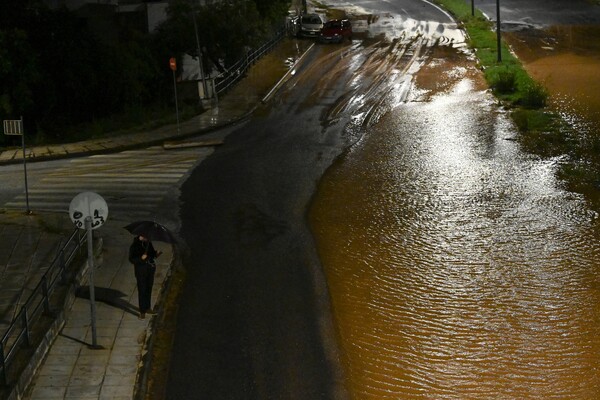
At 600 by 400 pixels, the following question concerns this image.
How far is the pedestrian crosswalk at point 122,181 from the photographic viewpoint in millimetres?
23859

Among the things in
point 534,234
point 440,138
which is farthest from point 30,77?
point 534,234

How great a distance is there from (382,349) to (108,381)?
172 inches

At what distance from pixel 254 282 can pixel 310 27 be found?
35.7 m

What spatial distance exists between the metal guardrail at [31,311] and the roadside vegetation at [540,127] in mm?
12815

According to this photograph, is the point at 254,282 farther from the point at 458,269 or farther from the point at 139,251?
the point at 458,269

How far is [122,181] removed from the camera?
2606 centimetres

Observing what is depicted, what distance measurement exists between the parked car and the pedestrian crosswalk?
75.9 ft

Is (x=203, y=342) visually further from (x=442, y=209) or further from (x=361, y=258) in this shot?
(x=442, y=209)

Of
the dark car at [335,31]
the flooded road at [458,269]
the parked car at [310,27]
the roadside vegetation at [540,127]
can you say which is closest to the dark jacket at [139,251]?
the flooded road at [458,269]

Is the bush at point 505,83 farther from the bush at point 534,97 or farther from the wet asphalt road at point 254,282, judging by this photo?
the wet asphalt road at point 254,282

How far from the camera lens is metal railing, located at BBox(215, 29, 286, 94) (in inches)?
1583

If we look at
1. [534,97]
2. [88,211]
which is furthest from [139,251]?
[534,97]

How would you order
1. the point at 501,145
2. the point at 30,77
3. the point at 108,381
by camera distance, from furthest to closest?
1. the point at 30,77
2. the point at 501,145
3. the point at 108,381

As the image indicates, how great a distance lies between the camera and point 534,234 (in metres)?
20.8
